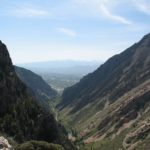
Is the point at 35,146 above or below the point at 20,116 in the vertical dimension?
above

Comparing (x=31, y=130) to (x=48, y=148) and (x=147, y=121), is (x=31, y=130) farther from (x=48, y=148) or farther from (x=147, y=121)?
(x=147, y=121)

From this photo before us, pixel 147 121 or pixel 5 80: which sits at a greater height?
pixel 5 80

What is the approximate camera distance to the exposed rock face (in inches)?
4360

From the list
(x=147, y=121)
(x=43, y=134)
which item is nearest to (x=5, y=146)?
(x=43, y=134)

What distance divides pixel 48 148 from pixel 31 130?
59.5 metres

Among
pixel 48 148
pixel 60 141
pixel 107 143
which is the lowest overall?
pixel 107 143

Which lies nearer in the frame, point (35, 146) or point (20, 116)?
point (35, 146)

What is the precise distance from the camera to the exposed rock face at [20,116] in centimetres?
11075

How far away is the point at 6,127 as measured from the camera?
359 feet

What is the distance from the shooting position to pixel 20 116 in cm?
11900

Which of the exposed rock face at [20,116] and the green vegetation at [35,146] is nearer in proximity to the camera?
the green vegetation at [35,146]

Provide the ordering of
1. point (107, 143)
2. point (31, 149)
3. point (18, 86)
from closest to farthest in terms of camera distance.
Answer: point (31, 149) → point (18, 86) → point (107, 143)

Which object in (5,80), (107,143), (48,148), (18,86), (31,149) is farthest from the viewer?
(107,143)

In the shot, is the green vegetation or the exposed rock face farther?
the exposed rock face
